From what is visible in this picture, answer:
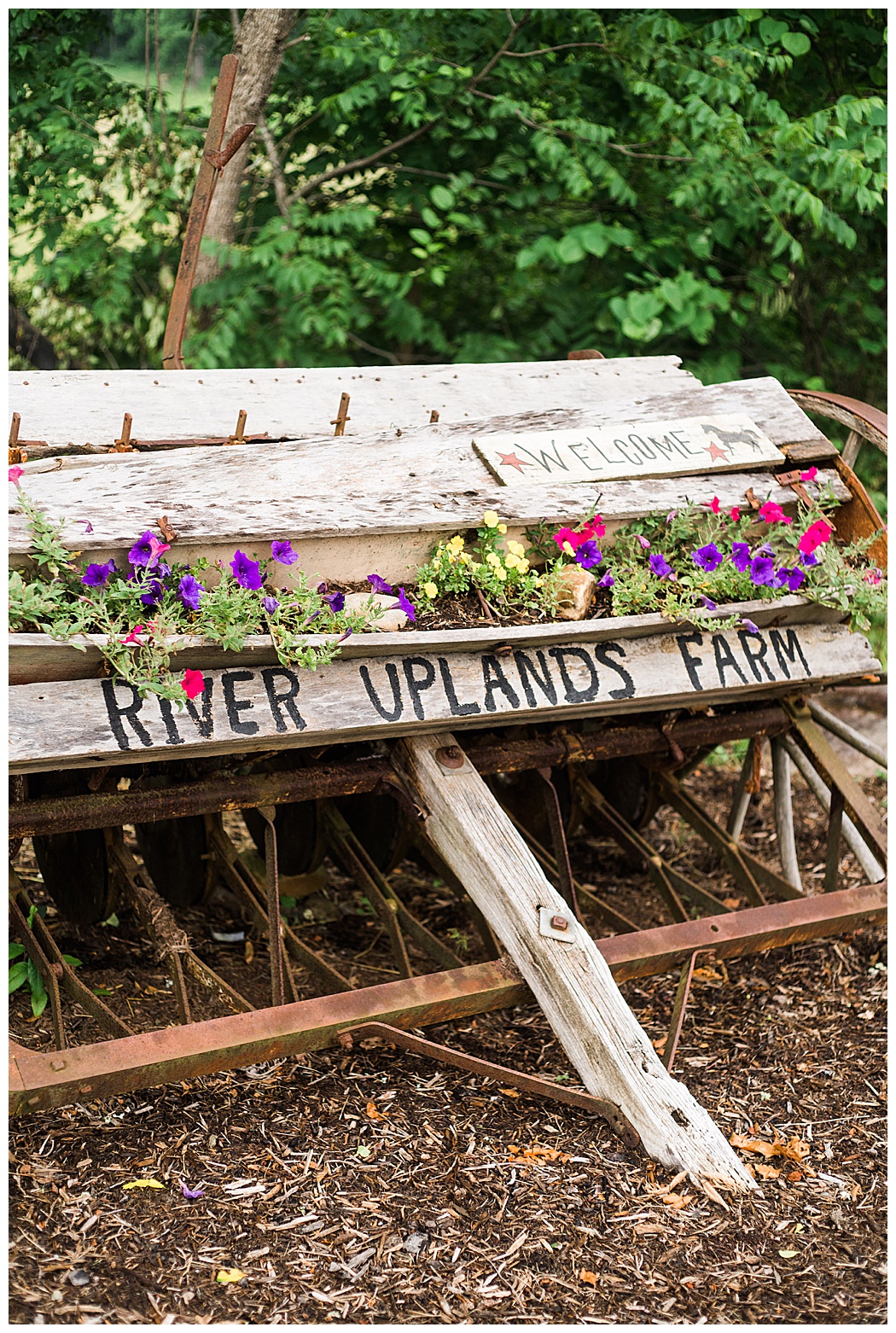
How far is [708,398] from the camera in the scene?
342 cm

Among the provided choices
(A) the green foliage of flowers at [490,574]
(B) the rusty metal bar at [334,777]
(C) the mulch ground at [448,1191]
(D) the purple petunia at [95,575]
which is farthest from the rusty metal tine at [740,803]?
(D) the purple petunia at [95,575]

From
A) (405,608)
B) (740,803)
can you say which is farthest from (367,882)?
(740,803)

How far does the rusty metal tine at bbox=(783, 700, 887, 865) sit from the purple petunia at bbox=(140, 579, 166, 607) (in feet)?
7.09

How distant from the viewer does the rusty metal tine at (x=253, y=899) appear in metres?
3.02

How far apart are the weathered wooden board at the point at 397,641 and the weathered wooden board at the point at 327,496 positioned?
212 mm

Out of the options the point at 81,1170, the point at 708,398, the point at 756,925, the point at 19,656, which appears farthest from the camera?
the point at 708,398

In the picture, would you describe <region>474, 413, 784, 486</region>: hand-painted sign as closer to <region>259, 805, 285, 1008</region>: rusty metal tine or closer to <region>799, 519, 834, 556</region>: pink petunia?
<region>799, 519, 834, 556</region>: pink petunia

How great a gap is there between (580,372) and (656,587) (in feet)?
3.37

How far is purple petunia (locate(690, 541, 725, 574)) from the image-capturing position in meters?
2.99

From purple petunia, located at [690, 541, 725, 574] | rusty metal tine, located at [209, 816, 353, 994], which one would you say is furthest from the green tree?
rusty metal tine, located at [209, 816, 353, 994]

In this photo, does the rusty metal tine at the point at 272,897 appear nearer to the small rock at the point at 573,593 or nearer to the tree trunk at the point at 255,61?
the small rock at the point at 573,593

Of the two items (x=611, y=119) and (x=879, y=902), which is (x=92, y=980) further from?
(x=611, y=119)

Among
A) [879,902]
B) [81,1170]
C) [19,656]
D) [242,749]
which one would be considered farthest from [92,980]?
[879,902]

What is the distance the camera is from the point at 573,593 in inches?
112
